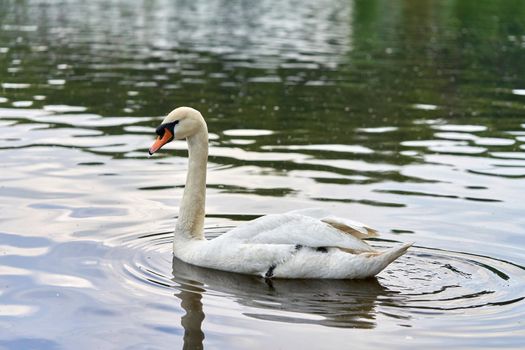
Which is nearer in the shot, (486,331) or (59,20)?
(486,331)

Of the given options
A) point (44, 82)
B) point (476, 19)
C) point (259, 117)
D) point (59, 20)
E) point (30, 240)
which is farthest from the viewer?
point (476, 19)

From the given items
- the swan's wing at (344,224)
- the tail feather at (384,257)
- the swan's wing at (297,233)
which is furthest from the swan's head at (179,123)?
the tail feather at (384,257)

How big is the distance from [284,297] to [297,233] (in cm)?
70

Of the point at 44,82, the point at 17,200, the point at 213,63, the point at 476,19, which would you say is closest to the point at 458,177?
the point at 17,200

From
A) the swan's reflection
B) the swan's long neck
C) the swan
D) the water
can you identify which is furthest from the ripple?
the swan's reflection

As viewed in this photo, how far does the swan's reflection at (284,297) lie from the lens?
9.34 meters

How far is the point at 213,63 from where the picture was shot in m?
32.7

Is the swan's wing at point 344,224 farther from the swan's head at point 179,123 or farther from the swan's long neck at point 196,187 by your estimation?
the swan's head at point 179,123

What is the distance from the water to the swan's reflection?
3 centimetres

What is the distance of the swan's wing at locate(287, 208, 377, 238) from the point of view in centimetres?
1048

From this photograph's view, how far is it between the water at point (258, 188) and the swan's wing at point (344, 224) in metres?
0.49

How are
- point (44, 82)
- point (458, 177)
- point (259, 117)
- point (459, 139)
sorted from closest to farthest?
point (458, 177) → point (459, 139) → point (259, 117) → point (44, 82)

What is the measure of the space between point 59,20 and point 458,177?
118ft

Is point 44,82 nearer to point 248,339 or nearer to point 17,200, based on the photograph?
point 17,200
